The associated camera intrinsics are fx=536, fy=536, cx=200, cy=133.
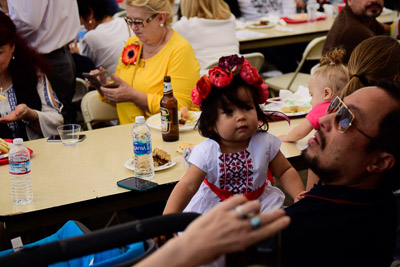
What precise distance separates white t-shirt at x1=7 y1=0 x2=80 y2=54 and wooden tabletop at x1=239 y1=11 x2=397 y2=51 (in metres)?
1.95

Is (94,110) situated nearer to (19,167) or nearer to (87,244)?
(19,167)

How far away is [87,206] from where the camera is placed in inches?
90.1

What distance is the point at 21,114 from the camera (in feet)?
10.6

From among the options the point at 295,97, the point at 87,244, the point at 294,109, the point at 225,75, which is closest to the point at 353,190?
the point at 225,75

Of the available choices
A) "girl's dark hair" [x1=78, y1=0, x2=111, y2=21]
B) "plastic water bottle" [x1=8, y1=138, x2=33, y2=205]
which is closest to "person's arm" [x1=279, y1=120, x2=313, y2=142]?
"plastic water bottle" [x1=8, y1=138, x2=33, y2=205]

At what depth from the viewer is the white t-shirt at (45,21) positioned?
3982 millimetres

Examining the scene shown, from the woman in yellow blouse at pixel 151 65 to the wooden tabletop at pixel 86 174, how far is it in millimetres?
439

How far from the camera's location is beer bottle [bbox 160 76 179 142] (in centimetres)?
280

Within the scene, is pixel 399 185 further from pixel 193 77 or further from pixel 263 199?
pixel 193 77

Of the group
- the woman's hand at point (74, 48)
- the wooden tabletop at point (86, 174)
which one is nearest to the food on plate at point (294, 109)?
the wooden tabletop at point (86, 174)

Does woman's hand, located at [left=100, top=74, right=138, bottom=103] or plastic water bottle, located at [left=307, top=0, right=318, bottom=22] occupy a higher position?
woman's hand, located at [left=100, top=74, right=138, bottom=103]

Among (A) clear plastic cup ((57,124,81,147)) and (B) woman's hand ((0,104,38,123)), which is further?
(B) woman's hand ((0,104,38,123))

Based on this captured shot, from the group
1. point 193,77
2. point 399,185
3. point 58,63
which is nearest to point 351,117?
point 399,185

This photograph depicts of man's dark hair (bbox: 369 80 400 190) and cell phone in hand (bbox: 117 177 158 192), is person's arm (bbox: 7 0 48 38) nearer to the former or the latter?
cell phone in hand (bbox: 117 177 158 192)
